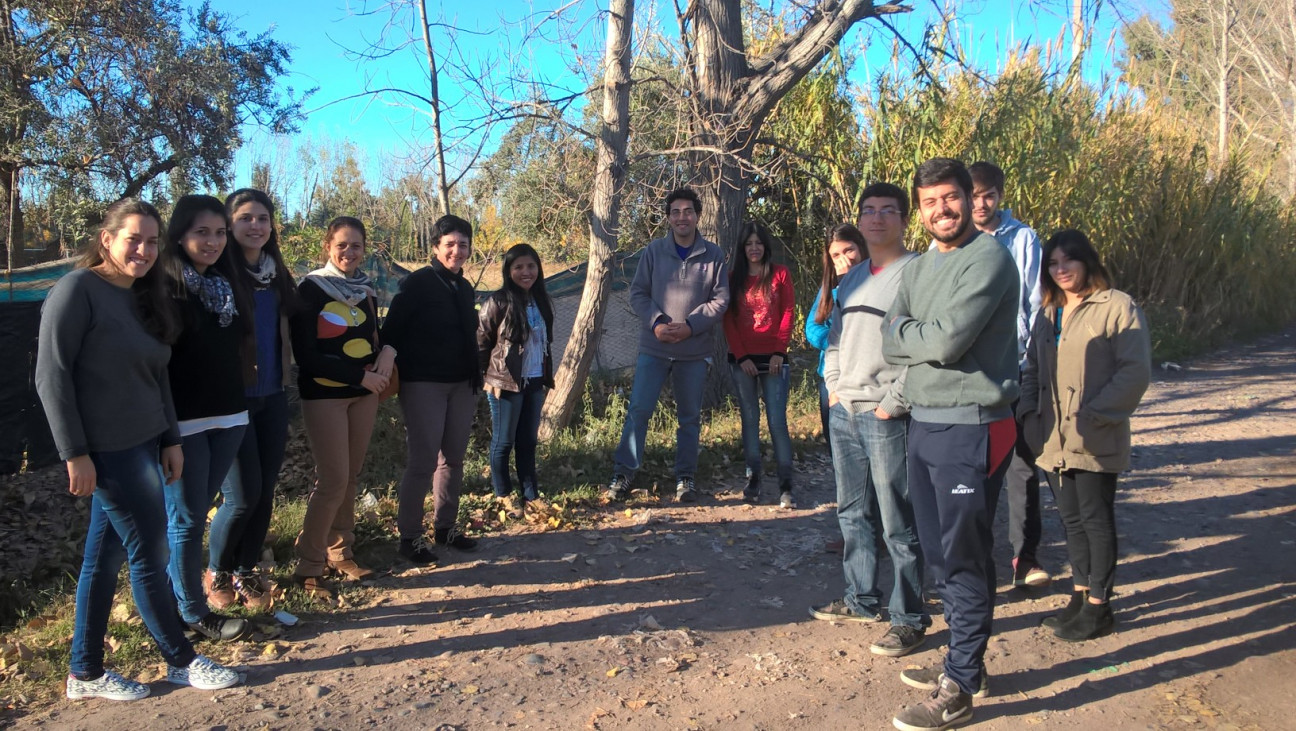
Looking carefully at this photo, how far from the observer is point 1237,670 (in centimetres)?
369

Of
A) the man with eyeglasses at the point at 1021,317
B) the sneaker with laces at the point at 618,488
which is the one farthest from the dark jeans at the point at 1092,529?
the sneaker with laces at the point at 618,488

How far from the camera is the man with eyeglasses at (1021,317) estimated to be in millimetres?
4461

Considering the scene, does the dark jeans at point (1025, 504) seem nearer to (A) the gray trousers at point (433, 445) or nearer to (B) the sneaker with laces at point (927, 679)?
(B) the sneaker with laces at point (927, 679)

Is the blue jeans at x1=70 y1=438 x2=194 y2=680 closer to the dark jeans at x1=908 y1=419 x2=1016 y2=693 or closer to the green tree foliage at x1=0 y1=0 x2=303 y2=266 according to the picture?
the dark jeans at x1=908 y1=419 x2=1016 y2=693

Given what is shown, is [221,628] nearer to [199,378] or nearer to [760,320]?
[199,378]

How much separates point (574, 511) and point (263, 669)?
243 centimetres

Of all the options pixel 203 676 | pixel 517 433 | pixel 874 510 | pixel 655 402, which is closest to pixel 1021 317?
pixel 874 510

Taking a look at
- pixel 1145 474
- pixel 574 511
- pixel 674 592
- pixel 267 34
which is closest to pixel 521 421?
pixel 574 511

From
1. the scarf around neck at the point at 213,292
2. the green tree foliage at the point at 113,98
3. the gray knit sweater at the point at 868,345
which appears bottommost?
the gray knit sweater at the point at 868,345

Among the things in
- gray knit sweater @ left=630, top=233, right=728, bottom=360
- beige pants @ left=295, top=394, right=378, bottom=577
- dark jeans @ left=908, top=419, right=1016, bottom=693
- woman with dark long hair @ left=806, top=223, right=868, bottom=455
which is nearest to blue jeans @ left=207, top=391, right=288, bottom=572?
beige pants @ left=295, top=394, right=378, bottom=577

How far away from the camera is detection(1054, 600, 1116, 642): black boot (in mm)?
3957

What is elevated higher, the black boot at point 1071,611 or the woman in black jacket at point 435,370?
the woman in black jacket at point 435,370

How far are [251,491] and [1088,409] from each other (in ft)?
13.2

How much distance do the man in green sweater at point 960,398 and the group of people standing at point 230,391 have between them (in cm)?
267
